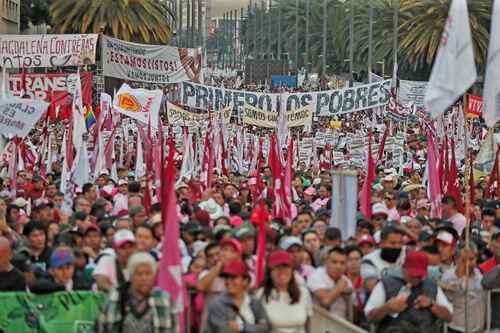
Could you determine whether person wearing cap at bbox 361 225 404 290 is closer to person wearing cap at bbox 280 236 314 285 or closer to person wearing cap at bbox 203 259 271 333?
person wearing cap at bbox 280 236 314 285

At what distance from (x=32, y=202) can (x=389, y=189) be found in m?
4.65

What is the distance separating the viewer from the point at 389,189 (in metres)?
19.2

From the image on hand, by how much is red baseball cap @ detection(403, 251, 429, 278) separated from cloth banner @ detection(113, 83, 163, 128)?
54.4ft

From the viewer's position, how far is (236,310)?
8852mm

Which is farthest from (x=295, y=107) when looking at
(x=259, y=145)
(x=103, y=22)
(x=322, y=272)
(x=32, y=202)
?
(x=322, y=272)

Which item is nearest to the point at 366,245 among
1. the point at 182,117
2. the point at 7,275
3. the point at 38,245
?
the point at 38,245

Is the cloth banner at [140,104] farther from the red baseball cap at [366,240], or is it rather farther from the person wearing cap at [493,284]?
the person wearing cap at [493,284]

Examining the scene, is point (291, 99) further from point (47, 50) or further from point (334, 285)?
point (334, 285)

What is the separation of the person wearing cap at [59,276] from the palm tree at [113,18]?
3915 centimetres

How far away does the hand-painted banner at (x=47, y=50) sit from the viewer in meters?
35.0

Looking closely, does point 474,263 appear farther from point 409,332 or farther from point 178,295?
point 178,295

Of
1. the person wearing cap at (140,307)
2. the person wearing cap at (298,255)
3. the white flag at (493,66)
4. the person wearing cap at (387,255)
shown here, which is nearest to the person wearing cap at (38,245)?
the person wearing cap at (298,255)

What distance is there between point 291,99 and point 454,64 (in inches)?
807

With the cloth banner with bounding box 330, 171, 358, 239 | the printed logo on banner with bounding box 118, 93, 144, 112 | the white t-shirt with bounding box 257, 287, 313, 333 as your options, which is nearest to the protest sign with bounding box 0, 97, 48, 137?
the printed logo on banner with bounding box 118, 93, 144, 112
